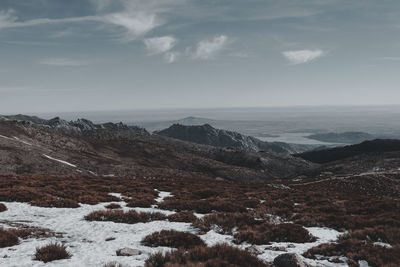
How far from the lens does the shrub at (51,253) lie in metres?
6.76

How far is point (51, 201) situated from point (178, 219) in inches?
309

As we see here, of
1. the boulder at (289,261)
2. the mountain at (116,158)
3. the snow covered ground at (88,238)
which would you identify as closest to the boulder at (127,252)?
the snow covered ground at (88,238)

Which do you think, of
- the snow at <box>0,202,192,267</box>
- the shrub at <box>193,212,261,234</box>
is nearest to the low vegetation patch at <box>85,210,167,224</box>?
the snow at <box>0,202,192,267</box>

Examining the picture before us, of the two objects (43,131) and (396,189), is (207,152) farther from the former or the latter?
(396,189)

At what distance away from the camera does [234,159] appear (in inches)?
5709

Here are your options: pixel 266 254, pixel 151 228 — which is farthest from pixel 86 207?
pixel 266 254

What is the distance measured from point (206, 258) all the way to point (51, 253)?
4.39 meters

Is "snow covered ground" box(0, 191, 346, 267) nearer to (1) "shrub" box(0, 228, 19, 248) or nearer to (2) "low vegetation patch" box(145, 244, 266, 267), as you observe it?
(1) "shrub" box(0, 228, 19, 248)

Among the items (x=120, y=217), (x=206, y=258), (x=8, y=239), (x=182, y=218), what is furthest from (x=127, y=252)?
(x=182, y=218)

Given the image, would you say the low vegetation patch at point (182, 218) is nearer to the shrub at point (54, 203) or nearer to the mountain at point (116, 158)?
the shrub at point (54, 203)

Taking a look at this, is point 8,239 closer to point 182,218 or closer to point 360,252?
point 182,218

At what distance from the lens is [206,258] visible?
7.06 metres

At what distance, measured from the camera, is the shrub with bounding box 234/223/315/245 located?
31.0ft

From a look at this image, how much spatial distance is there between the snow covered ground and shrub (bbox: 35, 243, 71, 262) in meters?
0.17
